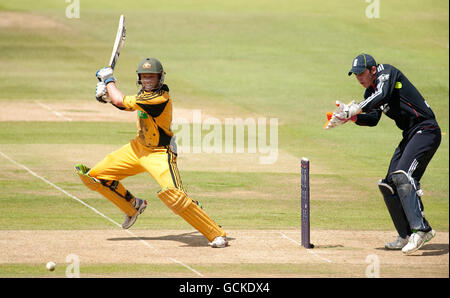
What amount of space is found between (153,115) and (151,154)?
1.67 ft

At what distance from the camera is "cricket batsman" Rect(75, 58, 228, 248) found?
10242 mm

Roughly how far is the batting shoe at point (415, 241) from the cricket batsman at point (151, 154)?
220cm

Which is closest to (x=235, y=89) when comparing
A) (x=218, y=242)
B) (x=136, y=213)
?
(x=136, y=213)

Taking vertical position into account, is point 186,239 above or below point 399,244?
below

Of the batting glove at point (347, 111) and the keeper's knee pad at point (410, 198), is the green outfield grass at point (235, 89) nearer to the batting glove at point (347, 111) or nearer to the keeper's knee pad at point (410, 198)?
the keeper's knee pad at point (410, 198)

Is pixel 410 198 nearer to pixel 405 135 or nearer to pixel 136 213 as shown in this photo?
pixel 405 135

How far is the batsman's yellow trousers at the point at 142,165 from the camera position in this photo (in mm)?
10339

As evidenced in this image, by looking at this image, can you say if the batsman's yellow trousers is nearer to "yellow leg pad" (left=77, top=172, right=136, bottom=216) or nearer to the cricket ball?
"yellow leg pad" (left=77, top=172, right=136, bottom=216)

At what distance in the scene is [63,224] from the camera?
11.6 meters

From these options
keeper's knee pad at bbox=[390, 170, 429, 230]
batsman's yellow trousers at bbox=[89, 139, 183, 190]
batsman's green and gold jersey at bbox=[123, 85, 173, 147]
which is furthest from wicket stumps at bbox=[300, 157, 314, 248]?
batsman's green and gold jersey at bbox=[123, 85, 173, 147]

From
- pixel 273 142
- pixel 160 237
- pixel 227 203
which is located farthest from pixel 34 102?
pixel 160 237

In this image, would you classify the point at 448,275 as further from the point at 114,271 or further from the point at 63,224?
the point at 63,224

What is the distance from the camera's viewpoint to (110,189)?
428 inches

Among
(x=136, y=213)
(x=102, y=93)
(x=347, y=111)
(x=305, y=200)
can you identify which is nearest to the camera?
(x=347, y=111)
